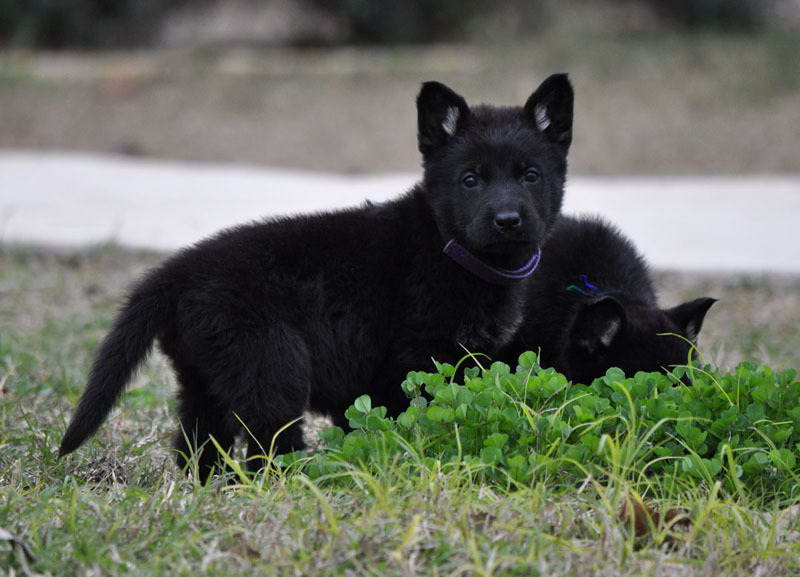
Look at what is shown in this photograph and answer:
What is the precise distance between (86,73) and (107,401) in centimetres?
1016

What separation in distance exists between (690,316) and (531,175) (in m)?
0.85

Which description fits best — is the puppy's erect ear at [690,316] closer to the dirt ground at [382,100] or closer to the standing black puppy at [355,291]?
the standing black puppy at [355,291]

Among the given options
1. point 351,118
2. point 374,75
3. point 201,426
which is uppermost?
point 374,75

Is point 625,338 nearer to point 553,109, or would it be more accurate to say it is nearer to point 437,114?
point 553,109

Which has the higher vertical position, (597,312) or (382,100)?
(382,100)

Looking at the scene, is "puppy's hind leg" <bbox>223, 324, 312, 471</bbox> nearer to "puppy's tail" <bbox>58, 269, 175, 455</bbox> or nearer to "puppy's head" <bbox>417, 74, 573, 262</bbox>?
"puppy's tail" <bbox>58, 269, 175, 455</bbox>

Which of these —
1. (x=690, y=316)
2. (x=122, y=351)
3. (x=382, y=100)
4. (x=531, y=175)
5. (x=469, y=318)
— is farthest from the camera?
(x=382, y=100)

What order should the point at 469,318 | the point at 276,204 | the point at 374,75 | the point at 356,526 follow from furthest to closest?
the point at 374,75 → the point at 276,204 → the point at 469,318 → the point at 356,526

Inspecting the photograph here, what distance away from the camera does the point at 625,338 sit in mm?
4199

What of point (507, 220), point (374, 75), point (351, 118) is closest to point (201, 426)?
point (507, 220)

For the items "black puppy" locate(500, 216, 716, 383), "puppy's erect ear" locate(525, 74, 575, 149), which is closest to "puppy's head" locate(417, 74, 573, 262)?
"puppy's erect ear" locate(525, 74, 575, 149)

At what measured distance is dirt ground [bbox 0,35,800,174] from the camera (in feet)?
37.4

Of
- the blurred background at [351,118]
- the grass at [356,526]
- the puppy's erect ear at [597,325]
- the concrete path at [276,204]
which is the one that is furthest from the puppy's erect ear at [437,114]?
the concrete path at [276,204]

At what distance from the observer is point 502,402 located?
3.48 meters
